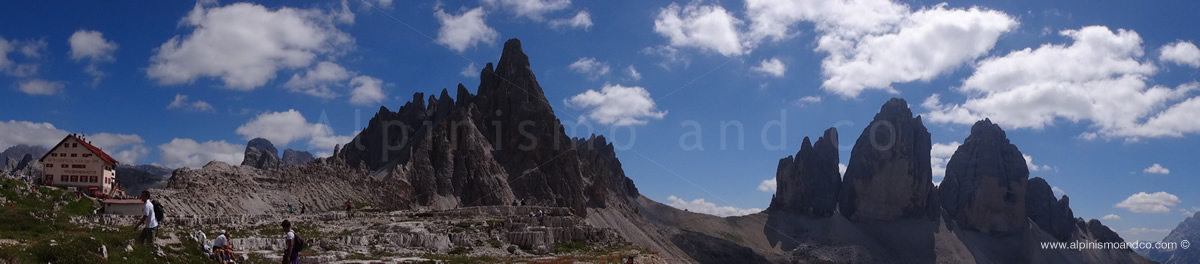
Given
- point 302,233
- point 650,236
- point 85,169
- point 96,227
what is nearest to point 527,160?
point 650,236

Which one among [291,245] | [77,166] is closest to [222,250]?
[291,245]

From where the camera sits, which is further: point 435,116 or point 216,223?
point 435,116

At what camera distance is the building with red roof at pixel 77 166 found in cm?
5869

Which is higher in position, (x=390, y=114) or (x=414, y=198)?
(x=390, y=114)

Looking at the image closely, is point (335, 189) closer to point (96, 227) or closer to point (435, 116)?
point (96, 227)

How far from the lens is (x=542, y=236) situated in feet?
179

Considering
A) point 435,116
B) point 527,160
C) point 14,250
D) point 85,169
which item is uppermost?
point 435,116

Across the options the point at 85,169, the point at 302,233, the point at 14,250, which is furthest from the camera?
the point at 85,169

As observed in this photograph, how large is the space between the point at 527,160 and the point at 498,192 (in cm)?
1859

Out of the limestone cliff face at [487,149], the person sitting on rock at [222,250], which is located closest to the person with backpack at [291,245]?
the person sitting on rock at [222,250]

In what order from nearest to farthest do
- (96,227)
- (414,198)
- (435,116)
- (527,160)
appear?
(96,227), (414,198), (527,160), (435,116)

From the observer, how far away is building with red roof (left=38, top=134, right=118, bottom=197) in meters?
58.7

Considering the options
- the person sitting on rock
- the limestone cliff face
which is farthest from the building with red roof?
the limestone cliff face

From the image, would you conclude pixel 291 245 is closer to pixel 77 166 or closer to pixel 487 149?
pixel 77 166
